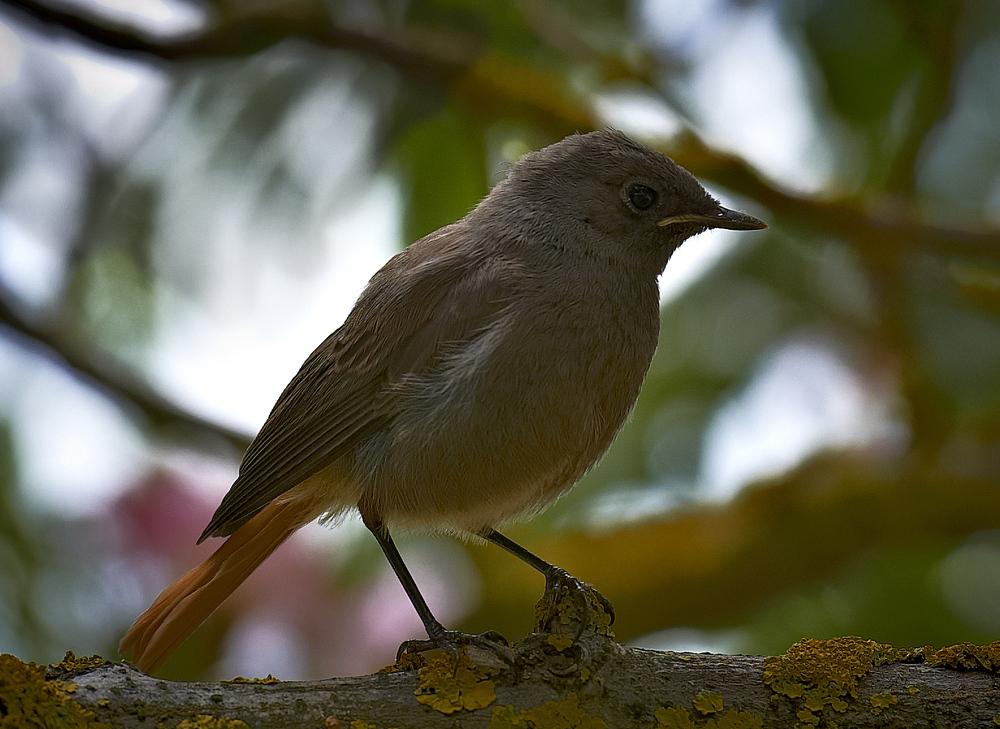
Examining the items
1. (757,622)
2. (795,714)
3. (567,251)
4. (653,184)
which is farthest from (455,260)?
(757,622)

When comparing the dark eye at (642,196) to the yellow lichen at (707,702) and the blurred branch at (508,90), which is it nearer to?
the blurred branch at (508,90)

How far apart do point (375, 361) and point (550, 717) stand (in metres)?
1.43

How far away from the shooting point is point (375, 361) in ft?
12.7

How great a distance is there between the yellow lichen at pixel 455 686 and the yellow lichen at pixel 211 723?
50 centimetres

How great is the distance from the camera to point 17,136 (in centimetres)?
618

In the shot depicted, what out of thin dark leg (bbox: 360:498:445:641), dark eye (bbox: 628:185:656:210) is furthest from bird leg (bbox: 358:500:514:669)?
dark eye (bbox: 628:185:656:210)

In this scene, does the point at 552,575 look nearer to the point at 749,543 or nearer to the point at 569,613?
the point at 569,613

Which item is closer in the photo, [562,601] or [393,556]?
[562,601]

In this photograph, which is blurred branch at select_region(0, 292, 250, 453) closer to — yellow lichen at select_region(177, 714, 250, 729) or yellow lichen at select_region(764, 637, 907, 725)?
yellow lichen at select_region(177, 714, 250, 729)

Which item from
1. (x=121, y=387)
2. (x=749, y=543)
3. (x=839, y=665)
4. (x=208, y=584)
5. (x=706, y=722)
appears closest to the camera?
(x=706, y=722)

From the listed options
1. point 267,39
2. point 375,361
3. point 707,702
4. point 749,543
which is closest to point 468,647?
point 707,702

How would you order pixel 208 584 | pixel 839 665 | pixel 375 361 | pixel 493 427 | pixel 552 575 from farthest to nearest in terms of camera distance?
pixel 208 584 < pixel 375 361 < pixel 552 575 < pixel 493 427 < pixel 839 665

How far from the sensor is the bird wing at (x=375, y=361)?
12.4 feet

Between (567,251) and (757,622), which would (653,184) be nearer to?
(567,251)
